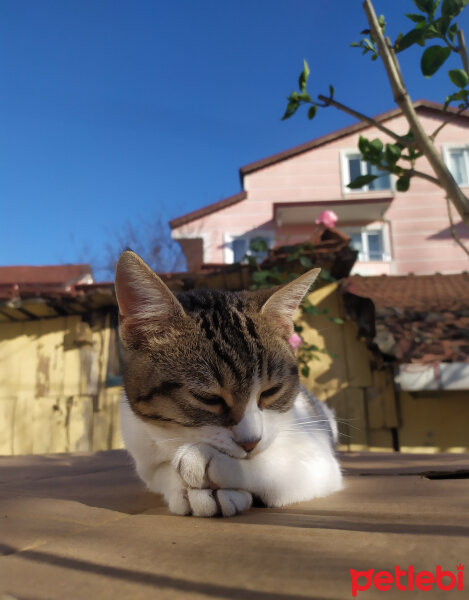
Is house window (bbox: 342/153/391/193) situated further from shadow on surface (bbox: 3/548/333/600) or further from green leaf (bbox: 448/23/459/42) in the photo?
shadow on surface (bbox: 3/548/333/600)

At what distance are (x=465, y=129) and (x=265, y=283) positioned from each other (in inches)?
333

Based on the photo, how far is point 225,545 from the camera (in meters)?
0.77

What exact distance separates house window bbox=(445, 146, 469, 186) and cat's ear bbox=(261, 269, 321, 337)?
9.56 meters

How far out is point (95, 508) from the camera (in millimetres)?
1218

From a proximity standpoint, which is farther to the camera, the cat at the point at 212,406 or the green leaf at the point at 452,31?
the green leaf at the point at 452,31

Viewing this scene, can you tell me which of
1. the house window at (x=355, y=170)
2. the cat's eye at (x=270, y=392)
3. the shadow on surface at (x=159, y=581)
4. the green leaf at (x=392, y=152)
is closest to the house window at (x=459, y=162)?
the house window at (x=355, y=170)

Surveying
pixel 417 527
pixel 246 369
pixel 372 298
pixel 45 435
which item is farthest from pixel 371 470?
pixel 45 435

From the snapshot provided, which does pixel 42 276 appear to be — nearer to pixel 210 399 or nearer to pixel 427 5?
pixel 210 399

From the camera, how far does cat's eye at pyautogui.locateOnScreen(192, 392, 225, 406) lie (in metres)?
1.35

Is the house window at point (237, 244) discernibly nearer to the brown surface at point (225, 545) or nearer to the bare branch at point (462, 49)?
the bare branch at point (462, 49)

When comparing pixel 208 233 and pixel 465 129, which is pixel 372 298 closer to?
pixel 208 233

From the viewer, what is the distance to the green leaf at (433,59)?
1650 mm

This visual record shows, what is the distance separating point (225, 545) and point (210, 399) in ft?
1.98

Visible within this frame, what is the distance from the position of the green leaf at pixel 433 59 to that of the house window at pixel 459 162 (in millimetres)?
9166
